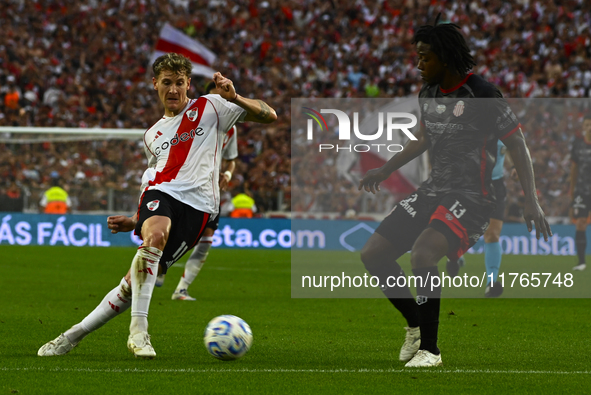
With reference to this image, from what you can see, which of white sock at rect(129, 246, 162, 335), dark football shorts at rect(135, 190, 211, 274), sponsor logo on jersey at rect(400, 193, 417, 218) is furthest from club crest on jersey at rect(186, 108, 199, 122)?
sponsor logo on jersey at rect(400, 193, 417, 218)

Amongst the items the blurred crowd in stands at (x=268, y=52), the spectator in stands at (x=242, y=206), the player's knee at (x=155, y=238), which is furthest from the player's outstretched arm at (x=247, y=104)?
the blurred crowd in stands at (x=268, y=52)

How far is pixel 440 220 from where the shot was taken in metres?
5.55

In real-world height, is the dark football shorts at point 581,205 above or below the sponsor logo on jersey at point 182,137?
below

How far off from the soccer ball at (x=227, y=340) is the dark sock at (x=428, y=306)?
3.79 feet

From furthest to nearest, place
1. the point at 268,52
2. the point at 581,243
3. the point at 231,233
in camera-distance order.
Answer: the point at 268,52
the point at 231,233
the point at 581,243

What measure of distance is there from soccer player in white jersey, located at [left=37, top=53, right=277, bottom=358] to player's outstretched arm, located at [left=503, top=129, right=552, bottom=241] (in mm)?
1656

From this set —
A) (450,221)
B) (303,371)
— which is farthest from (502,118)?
(303,371)

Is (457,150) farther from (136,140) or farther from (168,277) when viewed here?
(136,140)

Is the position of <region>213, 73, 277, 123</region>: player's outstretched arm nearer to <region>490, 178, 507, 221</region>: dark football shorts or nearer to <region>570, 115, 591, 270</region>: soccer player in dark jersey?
<region>490, 178, 507, 221</region>: dark football shorts

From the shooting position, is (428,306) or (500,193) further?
(500,193)

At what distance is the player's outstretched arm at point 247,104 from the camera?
218 inches

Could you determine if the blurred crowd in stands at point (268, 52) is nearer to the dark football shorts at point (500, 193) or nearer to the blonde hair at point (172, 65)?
the dark football shorts at point (500, 193)

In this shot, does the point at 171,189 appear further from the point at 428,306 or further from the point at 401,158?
the point at 428,306

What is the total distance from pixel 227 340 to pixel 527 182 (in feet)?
7.20
